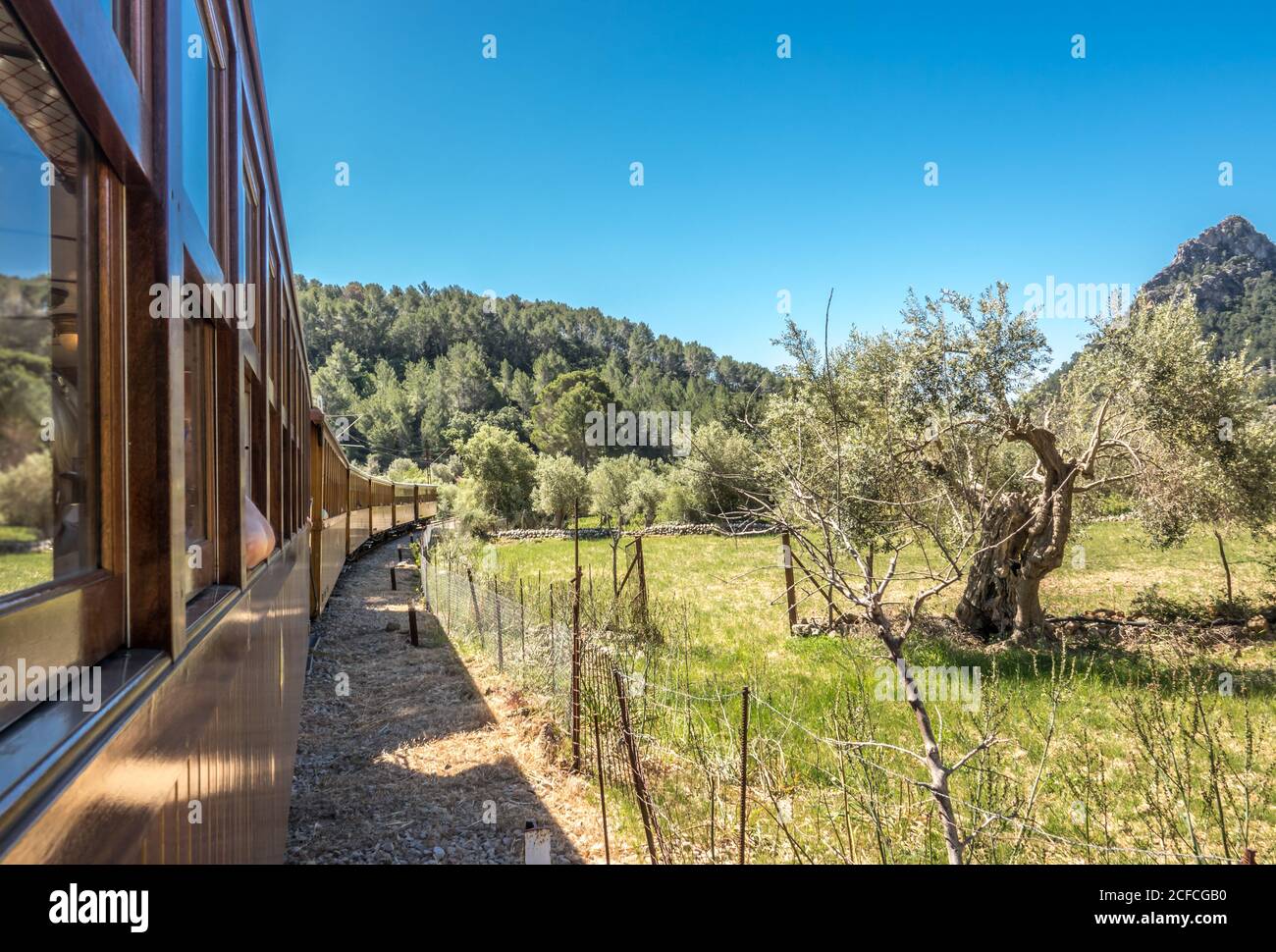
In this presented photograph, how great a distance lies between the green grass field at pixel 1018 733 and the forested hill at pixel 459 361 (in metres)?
53.5

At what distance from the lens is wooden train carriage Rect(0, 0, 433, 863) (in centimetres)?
77

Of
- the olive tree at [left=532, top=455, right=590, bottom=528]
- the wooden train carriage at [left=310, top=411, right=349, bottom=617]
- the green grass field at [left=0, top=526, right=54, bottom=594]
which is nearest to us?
the green grass field at [left=0, top=526, right=54, bottom=594]

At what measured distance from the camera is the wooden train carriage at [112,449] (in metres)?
0.77

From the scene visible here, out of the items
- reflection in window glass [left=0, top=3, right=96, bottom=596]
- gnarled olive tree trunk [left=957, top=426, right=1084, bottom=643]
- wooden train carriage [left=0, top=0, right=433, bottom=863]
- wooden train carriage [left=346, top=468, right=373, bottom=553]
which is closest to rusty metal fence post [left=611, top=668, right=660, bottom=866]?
wooden train carriage [left=0, top=0, right=433, bottom=863]

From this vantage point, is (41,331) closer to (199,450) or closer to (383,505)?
(199,450)

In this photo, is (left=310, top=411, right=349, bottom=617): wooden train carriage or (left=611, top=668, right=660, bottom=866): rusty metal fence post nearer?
(left=611, top=668, right=660, bottom=866): rusty metal fence post

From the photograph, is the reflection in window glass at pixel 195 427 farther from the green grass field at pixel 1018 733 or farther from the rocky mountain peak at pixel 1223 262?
the rocky mountain peak at pixel 1223 262

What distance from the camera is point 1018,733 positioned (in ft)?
19.4

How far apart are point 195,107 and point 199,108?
0.09 meters

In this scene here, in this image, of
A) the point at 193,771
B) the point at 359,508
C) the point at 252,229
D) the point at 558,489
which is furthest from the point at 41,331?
the point at 558,489

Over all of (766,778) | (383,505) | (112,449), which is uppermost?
(112,449)

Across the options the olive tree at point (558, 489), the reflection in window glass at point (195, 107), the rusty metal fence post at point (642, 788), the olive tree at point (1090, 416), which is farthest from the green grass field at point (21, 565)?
the olive tree at point (558, 489)

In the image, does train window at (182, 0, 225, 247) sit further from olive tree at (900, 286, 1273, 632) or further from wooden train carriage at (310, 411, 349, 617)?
olive tree at (900, 286, 1273, 632)
